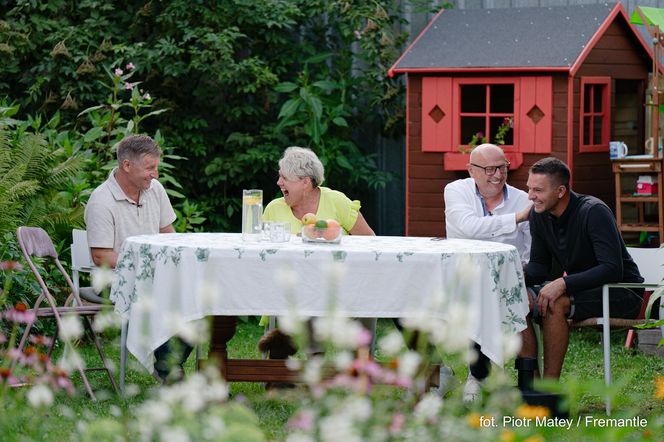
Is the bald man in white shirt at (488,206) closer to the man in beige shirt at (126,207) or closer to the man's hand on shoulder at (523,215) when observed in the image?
the man's hand on shoulder at (523,215)

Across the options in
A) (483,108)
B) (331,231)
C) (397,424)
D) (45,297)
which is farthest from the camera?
(483,108)

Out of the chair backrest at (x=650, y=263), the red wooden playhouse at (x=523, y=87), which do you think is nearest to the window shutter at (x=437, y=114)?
the red wooden playhouse at (x=523, y=87)

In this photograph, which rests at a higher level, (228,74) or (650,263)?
(228,74)

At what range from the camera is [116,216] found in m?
5.59

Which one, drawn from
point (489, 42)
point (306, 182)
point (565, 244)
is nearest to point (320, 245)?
point (306, 182)

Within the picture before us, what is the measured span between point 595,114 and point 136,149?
3.54m

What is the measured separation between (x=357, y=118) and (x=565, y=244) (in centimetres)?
372

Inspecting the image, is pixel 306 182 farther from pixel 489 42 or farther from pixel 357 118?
pixel 357 118

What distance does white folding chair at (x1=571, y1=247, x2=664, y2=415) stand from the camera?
502cm

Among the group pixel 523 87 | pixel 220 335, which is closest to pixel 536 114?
pixel 523 87

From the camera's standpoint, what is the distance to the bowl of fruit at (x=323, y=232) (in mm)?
4953

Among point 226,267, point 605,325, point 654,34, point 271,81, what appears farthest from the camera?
point 271,81

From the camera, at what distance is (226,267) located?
4.74 meters

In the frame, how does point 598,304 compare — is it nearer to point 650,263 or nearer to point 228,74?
point 650,263
